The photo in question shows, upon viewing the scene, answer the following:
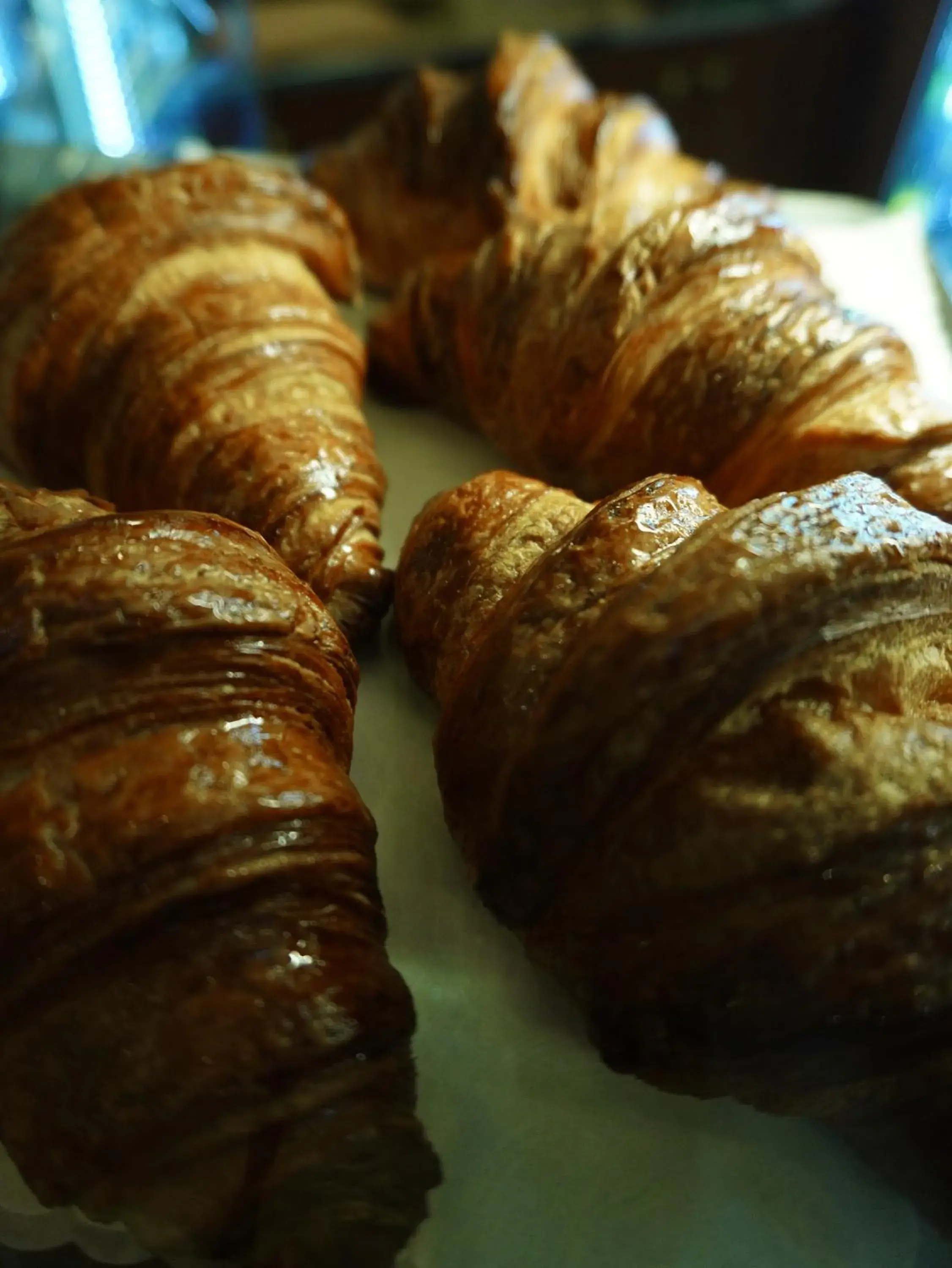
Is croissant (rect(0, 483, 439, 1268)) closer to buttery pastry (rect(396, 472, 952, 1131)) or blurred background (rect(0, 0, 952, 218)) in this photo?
buttery pastry (rect(396, 472, 952, 1131))

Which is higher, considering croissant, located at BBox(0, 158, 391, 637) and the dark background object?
the dark background object

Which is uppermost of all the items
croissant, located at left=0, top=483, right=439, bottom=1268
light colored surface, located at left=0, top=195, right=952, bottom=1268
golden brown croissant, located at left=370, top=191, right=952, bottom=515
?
golden brown croissant, located at left=370, top=191, right=952, bottom=515

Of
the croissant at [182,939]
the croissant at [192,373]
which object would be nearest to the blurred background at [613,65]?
the croissant at [192,373]

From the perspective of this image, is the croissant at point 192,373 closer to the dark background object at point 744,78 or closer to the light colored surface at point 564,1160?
the light colored surface at point 564,1160

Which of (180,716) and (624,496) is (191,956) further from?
(624,496)

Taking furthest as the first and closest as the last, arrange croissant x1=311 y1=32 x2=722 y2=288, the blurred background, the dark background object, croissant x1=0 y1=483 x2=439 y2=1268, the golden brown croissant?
the dark background object → the blurred background → croissant x1=311 y1=32 x2=722 y2=288 → the golden brown croissant → croissant x1=0 y1=483 x2=439 y2=1268

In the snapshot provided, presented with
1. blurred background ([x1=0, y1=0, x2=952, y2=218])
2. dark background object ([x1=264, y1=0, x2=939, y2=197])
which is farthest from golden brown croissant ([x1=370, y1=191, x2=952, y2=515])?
dark background object ([x1=264, y1=0, x2=939, y2=197])
